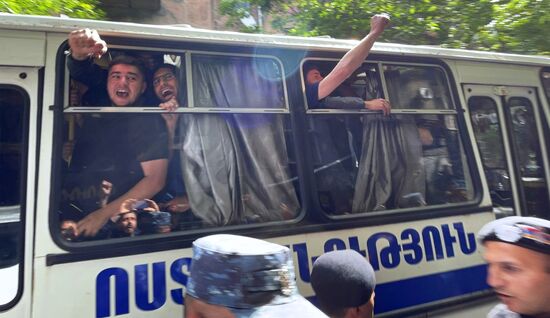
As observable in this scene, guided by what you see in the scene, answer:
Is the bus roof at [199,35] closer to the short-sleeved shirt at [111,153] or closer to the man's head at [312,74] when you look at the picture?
the man's head at [312,74]

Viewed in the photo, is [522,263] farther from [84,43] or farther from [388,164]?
[84,43]

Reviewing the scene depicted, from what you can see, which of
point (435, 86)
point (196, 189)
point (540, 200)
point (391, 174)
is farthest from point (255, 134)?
point (540, 200)

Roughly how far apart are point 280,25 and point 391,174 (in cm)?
722

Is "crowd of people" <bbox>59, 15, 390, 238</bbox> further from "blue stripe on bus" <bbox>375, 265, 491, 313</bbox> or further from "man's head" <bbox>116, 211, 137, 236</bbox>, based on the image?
"blue stripe on bus" <bbox>375, 265, 491, 313</bbox>

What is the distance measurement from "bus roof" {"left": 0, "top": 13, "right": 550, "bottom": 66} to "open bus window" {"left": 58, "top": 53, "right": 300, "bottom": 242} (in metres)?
0.13

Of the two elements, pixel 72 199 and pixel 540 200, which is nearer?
pixel 72 199

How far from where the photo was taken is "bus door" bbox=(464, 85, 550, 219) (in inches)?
142

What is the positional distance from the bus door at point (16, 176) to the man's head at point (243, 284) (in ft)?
4.21

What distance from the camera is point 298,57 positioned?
2928mm

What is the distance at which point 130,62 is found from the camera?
2.54m

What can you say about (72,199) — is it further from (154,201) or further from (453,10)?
(453,10)

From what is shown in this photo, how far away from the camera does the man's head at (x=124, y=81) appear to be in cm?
246

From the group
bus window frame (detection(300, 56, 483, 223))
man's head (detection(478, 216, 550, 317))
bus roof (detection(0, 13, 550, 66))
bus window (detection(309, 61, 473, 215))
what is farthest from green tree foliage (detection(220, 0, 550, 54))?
man's head (detection(478, 216, 550, 317))

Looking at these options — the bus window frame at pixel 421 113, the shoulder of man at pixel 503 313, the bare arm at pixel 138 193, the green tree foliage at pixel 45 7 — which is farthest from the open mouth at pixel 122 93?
the green tree foliage at pixel 45 7
